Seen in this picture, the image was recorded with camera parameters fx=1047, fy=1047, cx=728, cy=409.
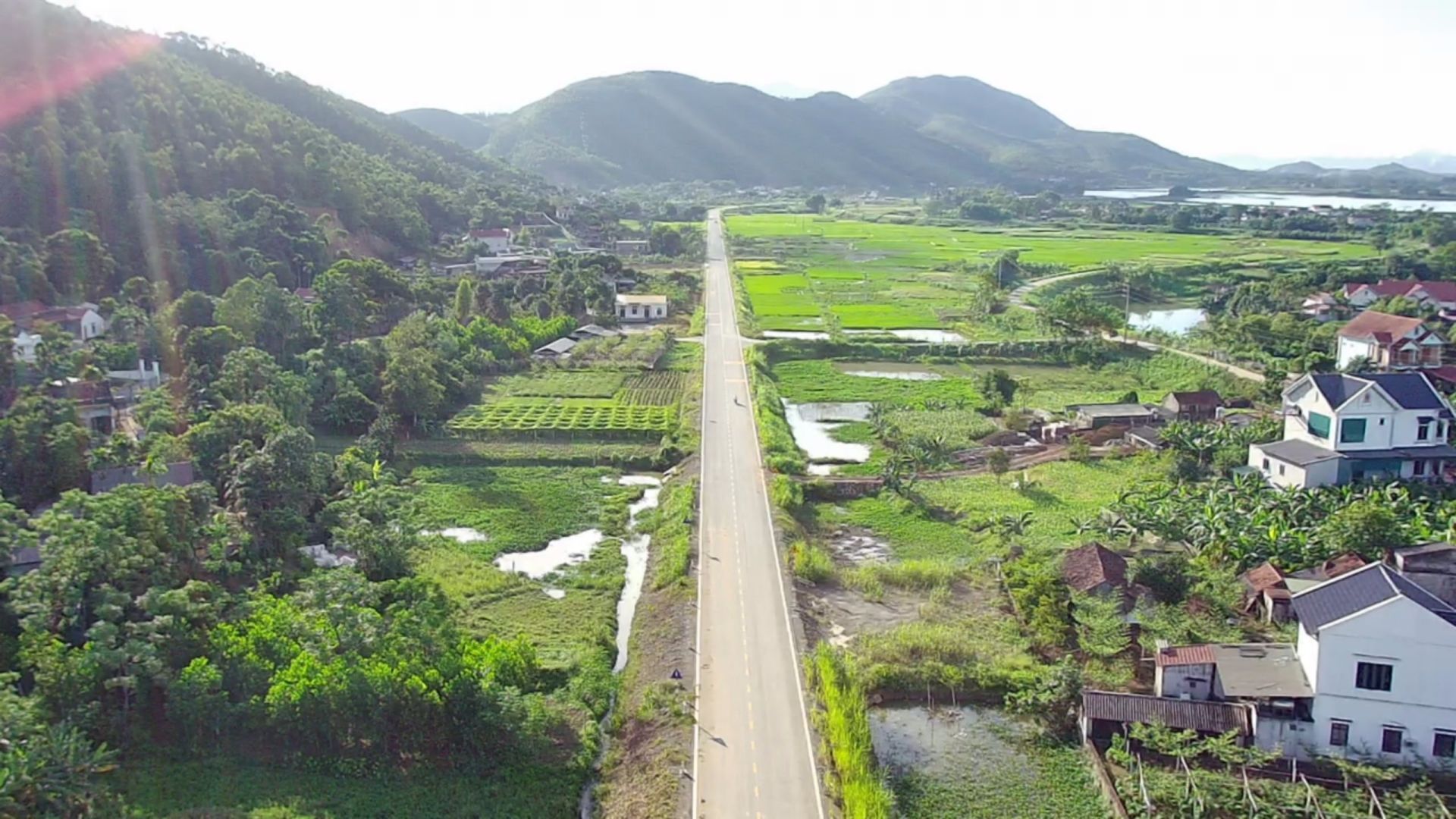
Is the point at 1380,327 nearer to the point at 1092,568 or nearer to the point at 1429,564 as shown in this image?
the point at 1429,564

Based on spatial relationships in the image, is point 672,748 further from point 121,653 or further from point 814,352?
point 814,352

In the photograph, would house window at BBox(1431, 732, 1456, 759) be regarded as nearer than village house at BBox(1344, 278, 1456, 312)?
Yes

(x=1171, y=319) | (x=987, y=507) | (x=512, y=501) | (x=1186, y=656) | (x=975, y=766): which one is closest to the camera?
(x=975, y=766)

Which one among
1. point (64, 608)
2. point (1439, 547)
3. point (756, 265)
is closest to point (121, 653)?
point (64, 608)

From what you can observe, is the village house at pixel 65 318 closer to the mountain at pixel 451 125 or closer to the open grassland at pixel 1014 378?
the open grassland at pixel 1014 378

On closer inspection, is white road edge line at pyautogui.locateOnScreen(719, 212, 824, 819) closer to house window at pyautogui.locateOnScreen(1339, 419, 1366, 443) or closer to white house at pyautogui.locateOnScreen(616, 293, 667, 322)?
white house at pyautogui.locateOnScreen(616, 293, 667, 322)

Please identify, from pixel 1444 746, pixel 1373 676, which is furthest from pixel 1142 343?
pixel 1444 746

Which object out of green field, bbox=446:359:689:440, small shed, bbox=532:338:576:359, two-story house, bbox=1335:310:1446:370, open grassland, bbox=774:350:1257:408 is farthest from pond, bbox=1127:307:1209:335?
small shed, bbox=532:338:576:359
